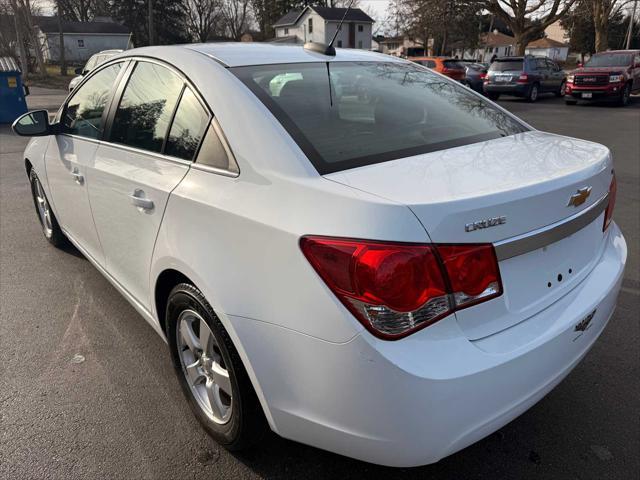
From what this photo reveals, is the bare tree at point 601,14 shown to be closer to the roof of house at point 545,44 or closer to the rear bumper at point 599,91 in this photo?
the rear bumper at point 599,91

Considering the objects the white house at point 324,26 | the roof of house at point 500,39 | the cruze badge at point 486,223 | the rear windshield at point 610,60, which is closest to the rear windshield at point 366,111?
the cruze badge at point 486,223

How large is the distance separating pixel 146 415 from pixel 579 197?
84.9 inches

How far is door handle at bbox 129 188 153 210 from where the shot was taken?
2336mm

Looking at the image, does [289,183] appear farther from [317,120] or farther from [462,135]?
[462,135]

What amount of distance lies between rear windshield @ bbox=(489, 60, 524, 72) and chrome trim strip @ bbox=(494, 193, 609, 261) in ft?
66.5

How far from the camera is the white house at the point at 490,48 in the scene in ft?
212

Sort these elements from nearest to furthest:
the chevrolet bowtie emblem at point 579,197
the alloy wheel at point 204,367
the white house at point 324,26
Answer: the chevrolet bowtie emblem at point 579,197
the alloy wheel at point 204,367
the white house at point 324,26

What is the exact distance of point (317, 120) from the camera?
216 centimetres

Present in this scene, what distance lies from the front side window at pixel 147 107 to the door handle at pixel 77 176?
1.37 feet

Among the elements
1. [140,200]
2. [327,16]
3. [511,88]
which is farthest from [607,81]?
[327,16]

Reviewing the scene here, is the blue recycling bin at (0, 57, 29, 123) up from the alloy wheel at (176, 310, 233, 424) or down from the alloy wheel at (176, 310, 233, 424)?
up

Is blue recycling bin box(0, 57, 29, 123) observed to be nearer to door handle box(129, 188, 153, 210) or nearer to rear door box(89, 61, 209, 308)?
rear door box(89, 61, 209, 308)

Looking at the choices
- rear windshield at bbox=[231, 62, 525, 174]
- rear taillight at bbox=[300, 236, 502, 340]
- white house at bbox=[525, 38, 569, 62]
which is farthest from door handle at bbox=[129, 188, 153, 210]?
white house at bbox=[525, 38, 569, 62]

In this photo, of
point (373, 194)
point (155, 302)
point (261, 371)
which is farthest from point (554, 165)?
point (155, 302)
